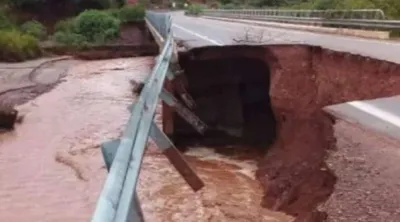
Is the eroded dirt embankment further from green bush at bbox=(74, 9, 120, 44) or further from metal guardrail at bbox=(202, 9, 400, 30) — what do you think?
green bush at bbox=(74, 9, 120, 44)

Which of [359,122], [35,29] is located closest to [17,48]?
[35,29]

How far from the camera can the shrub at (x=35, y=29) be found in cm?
5184

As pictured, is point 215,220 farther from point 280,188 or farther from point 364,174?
point 364,174

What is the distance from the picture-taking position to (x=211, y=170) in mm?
14383

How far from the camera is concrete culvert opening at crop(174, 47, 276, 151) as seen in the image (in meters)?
18.0

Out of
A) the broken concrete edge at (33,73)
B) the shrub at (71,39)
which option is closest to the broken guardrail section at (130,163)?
the broken concrete edge at (33,73)

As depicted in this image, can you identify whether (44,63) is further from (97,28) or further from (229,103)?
(229,103)

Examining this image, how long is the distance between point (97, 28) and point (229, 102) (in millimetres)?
33055

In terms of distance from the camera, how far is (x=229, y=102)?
1962cm

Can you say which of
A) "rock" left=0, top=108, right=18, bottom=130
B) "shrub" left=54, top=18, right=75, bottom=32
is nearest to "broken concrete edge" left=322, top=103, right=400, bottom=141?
"rock" left=0, top=108, right=18, bottom=130

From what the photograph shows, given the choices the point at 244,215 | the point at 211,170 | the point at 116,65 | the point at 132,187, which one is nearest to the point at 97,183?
the point at 211,170

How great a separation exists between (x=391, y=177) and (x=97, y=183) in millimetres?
8226

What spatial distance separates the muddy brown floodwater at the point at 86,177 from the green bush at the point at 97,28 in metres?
28.0

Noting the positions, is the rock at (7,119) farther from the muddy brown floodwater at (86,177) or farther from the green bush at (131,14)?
the green bush at (131,14)
